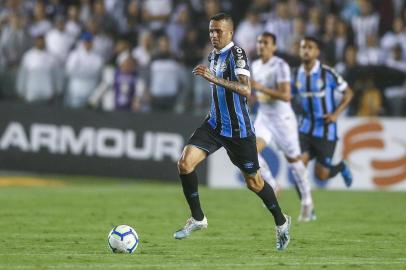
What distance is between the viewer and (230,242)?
10945 millimetres

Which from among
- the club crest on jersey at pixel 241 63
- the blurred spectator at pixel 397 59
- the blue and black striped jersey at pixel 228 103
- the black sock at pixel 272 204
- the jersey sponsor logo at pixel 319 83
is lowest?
the blurred spectator at pixel 397 59

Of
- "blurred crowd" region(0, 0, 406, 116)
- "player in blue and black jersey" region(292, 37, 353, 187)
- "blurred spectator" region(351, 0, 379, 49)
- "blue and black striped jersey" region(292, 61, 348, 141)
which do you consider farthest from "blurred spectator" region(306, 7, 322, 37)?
"blue and black striped jersey" region(292, 61, 348, 141)

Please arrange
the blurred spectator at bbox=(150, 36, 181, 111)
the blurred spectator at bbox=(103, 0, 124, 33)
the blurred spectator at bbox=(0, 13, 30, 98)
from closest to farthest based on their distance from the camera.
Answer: the blurred spectator at bbox=(150, 36, 181, 111), the blurred spectator at bbox=(0, 13, 30, 98), the blurred spectator at bbox=(103, 0, 124, 33)

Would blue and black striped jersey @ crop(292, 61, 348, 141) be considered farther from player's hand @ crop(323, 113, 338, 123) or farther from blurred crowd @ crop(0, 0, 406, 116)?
blurred crowd @ crop(0, 0, 406, 116)

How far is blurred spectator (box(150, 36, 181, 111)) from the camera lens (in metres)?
19.7

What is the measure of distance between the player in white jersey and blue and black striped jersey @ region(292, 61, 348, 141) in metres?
0.38

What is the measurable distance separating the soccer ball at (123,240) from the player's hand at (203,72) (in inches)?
64.5

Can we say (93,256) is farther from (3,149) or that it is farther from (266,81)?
(3,149)

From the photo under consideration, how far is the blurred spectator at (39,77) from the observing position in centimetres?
2045

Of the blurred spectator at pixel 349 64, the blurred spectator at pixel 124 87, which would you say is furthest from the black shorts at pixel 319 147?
the blurred spectator at pixel 124 87

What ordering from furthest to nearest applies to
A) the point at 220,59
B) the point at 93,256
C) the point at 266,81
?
1. the point at 266,81
2. the point at 220,59
3. the point at 93,256

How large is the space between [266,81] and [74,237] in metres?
3.93

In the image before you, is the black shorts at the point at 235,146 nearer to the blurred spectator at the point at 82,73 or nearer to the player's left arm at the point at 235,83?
the player's left arm at the point at 235,83

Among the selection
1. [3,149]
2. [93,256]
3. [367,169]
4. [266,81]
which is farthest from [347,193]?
[93,256]
